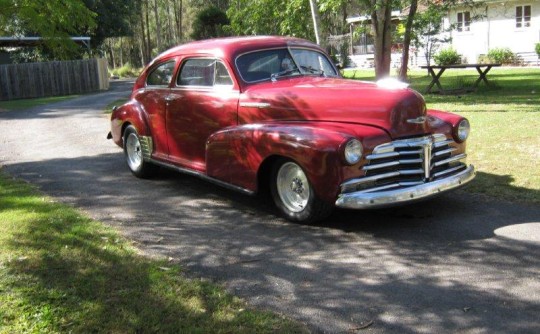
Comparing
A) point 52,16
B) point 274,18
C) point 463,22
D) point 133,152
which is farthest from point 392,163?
point 463,22

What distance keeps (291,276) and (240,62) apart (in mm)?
2962

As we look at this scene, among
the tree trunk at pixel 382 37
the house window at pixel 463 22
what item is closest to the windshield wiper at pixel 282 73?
the tree trunk at pixel 382 37

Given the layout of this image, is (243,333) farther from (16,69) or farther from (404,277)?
(16,69)

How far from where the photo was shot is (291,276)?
441 centimetres

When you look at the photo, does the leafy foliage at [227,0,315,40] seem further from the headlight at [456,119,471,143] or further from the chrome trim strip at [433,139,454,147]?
the chrome trim strip at [433,139,454,147]

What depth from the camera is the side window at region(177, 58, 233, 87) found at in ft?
21.6

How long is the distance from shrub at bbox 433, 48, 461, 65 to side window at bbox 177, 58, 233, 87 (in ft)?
91.2

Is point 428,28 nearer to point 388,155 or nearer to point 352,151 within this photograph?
point 388,155

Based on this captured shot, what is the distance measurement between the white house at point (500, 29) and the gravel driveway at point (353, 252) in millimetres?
27733

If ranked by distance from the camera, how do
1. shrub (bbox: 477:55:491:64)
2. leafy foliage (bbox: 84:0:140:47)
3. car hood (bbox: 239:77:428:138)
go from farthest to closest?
leafy foliage (bbox: 84:0:140:47) < shrub (bbox: 477:55:491:64) < car hood (bbox: 239:77:428:138)

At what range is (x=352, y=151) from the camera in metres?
5.09

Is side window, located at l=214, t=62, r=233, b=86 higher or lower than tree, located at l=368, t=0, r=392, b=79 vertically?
lower

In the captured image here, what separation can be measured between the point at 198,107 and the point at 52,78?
79.5 feet

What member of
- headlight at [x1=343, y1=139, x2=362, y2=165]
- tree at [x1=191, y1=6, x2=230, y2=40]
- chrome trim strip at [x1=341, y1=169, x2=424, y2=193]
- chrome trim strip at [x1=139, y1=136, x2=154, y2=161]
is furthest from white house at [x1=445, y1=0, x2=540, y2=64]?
headlight at [x1=343, y1=139, x2=362, y2=165]
